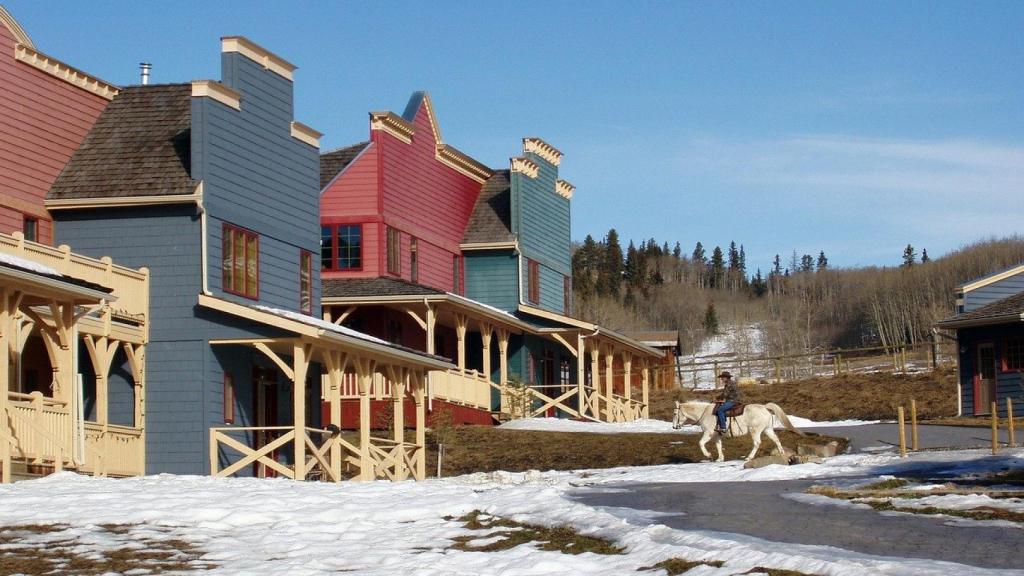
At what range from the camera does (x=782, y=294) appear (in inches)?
6334

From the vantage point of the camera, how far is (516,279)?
49.3 metres

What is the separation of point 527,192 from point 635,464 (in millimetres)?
17922

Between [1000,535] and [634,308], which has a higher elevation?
[634,308]

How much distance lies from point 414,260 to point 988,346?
17655 mm

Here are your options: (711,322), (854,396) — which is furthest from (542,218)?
(711,322)

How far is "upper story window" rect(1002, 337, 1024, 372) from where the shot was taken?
157ft

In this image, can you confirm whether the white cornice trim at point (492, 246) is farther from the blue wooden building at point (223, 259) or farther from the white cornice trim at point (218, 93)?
the white cornice trim at point (218, 93)

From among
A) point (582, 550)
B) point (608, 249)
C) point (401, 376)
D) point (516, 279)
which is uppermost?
point (608, 249)

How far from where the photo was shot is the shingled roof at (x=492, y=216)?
49812 mm

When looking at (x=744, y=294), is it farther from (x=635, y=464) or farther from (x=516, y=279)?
(x=635, y=464)

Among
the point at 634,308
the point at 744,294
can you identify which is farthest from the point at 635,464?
the point at 744,294

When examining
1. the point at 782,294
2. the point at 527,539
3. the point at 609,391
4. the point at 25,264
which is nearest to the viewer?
the point at 527,539

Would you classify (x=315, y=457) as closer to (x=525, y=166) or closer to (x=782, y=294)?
(x=525, y=166)

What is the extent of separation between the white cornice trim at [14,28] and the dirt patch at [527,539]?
1666 cm
